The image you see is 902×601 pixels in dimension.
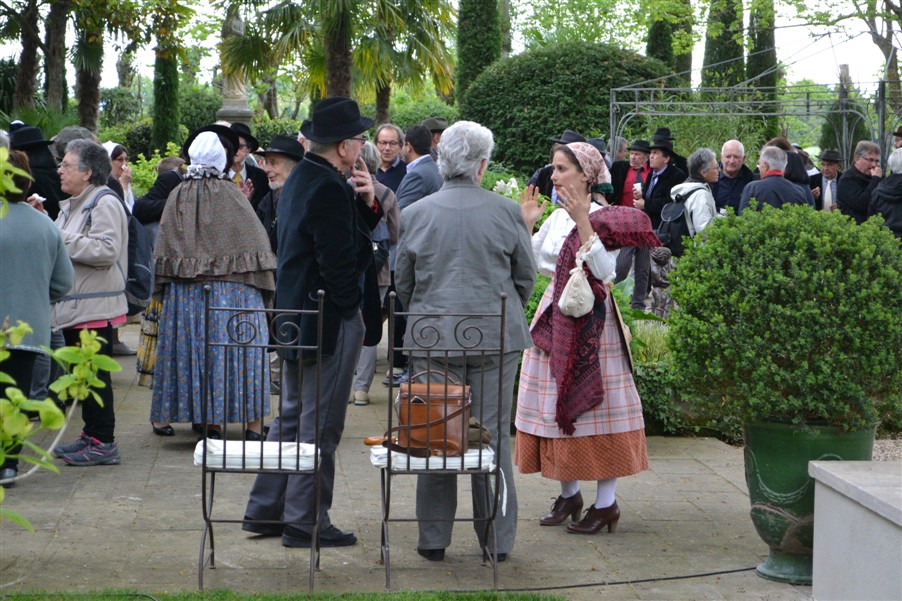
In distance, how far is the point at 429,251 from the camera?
5.20 m

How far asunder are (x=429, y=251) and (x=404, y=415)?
0.79m

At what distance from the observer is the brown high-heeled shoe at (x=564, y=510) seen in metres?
5.82

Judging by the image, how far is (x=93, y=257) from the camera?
22.0 feet

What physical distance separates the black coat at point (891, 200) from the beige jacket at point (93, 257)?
6.39 metres

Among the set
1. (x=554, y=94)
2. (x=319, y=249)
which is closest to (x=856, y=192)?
(x=319, y=249)

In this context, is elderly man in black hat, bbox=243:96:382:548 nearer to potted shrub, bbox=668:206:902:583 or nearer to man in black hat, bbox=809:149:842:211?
potted shrub, bbox=668:206:902:583

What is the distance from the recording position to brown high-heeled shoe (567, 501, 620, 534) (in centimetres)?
571

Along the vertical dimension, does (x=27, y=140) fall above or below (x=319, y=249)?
above

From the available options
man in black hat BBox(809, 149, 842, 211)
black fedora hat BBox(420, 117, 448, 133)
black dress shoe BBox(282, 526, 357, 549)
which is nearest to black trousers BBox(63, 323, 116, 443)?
black dress shoe BBox(282, 526, 357, 549)

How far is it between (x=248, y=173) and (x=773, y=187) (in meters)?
4.27

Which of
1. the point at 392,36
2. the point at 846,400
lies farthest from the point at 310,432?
the point at 392,36

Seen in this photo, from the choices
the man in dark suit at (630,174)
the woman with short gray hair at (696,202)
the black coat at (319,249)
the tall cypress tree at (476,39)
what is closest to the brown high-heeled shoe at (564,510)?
the black coat at (319,249)

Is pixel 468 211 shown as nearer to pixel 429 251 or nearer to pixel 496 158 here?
pixel 429 251

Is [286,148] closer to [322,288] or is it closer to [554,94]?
[322,288]
